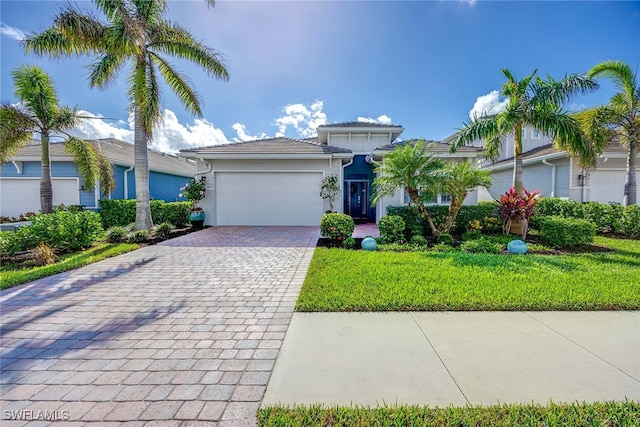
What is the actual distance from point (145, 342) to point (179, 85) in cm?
1017

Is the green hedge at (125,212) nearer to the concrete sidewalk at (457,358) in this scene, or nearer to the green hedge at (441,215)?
the green hedge at (441,215)

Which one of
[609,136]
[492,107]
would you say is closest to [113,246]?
[492,107]

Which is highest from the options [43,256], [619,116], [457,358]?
[619,116]

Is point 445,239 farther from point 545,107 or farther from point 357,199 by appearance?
point 357,199

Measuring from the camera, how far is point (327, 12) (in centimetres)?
888

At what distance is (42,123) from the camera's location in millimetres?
9406

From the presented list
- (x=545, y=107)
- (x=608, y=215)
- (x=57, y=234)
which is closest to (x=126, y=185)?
(x=57, y=234)

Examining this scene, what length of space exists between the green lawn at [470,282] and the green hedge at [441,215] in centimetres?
263

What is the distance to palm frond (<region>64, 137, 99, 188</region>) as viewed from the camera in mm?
9859

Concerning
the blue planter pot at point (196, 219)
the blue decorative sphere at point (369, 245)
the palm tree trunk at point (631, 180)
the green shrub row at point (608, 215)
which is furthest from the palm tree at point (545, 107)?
the blue planter pot at point (196, 219)

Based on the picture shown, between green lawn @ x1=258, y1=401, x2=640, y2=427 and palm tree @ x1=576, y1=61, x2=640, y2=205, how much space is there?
443 inches

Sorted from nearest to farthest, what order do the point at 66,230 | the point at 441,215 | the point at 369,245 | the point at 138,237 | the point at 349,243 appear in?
1. the point at 66,230
2. the point at 369,245
3. the point at 349,243
4. the point at 138,237
5. the point at 441,215

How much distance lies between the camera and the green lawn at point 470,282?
3781 millimetres

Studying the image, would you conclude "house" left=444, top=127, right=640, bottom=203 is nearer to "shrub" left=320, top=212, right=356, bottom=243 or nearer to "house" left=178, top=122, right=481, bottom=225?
"house" left=178, top=122, right=481, bottom=225
